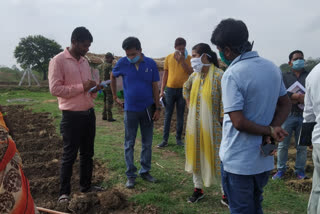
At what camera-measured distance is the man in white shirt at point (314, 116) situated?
2.23 m

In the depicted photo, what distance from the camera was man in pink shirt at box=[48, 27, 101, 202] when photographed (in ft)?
9.88

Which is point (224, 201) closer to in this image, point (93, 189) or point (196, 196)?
point (196, 196)

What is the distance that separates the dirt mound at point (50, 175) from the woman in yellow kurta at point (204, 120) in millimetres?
988

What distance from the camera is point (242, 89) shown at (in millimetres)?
1689

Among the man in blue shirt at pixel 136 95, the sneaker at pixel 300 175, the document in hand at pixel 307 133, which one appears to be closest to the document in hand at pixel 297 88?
the sneaker at pixel 300 175

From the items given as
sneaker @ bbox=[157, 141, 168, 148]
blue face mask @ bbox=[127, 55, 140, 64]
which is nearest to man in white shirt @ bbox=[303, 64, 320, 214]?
blue face mask @ bbox=[127, 55, 140, 64]

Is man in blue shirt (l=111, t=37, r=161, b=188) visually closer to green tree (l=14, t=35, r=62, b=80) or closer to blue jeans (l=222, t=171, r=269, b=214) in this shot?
blue jeans (l=222, t=171, r=269, b=214)

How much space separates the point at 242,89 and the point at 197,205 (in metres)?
1.98

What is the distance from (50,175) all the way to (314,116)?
3.72 metres

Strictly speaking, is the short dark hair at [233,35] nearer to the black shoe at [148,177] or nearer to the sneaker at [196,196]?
the sneaker at [196,196]

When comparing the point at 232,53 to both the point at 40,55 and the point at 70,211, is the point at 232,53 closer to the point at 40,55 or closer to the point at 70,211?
the point at 70,211

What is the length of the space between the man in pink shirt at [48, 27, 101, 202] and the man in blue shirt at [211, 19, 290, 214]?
184 cm

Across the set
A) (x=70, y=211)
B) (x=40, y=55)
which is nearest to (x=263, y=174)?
(x=70, y=211)

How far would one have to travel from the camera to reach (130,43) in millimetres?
3473
